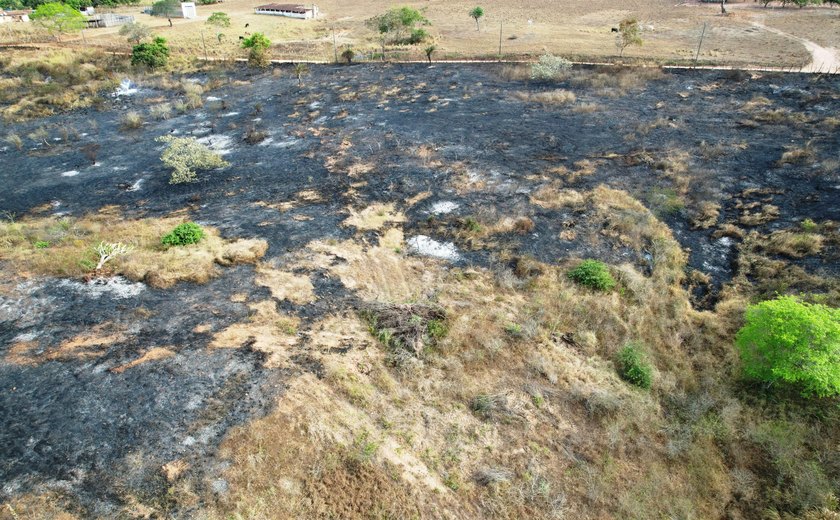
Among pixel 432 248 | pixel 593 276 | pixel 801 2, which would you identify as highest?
pixel 801 2

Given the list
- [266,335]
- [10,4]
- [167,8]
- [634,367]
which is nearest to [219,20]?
[167,8]

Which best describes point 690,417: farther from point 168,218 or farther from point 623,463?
point 168,218

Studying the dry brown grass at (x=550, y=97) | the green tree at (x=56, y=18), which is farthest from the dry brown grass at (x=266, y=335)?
the green tree at (x=56, y=18)

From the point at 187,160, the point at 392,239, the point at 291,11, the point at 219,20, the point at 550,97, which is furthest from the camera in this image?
the point at 291,11

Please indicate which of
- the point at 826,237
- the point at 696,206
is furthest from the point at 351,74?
the point at 826,237

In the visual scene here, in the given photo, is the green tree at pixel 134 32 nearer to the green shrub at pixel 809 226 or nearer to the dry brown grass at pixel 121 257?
the dry brown grass at pixel 121 257

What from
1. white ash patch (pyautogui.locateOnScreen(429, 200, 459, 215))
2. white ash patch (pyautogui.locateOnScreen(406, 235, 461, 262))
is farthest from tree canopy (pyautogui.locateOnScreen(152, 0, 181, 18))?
white ash patch (pyautogui.locateOnScreen(406, 235, 461, 262))

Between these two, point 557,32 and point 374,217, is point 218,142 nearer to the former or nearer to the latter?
point 374,217
